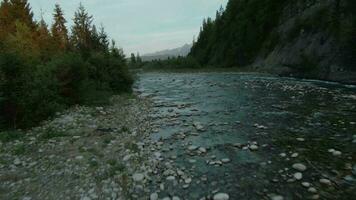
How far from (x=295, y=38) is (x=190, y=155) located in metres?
32.0

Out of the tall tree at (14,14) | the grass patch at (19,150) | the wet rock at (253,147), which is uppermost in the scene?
the tall tree at (14,14)

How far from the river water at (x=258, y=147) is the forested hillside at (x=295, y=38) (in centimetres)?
1058

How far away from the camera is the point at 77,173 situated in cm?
748

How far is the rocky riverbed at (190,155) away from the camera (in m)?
6.42

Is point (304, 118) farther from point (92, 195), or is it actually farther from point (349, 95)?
point (92, 195)

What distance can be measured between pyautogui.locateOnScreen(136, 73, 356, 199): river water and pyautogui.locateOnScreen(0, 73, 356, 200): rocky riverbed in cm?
2

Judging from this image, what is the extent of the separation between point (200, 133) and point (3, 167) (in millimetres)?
6036

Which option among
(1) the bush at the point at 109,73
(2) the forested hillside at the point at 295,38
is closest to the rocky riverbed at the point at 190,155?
(1) the bush at the point at 109,73

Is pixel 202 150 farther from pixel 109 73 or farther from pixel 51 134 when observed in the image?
pixel 109 73

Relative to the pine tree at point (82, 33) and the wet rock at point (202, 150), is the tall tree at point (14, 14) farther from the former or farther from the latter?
the wet rock at point (202, 150)

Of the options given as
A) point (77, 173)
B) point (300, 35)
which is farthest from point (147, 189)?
point (300, 35)

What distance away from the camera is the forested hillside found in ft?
81.8

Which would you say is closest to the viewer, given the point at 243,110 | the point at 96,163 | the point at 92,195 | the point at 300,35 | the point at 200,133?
the point at 92,195

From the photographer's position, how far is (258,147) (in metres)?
8.73
